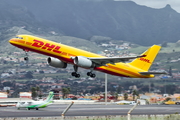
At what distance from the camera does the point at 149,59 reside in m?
71.9

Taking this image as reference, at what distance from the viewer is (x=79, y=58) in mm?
60250

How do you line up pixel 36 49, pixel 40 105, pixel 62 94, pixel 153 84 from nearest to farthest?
pixel 36 49, pixel 40 105, pixel 153 84, pixel 62 94

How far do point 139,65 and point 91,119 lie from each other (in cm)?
3213

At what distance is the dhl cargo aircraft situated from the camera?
192 ft

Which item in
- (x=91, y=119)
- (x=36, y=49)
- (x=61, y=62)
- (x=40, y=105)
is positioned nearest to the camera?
(x=91, y=119)

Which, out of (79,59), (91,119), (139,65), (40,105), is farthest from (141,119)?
(40,105)

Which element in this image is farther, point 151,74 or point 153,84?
point 153,84

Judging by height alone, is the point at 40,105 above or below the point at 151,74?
below

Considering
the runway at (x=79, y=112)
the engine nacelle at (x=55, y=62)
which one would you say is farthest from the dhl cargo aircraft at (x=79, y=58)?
the runway at (x=79, y=112)

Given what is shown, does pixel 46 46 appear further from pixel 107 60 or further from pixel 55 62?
pixel 107 60

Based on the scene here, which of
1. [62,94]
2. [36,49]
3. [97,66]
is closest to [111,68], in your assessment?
[97,66]

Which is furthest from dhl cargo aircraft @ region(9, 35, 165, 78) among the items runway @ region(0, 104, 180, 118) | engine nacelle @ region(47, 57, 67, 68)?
runway @ region(0, 104, 180, 118)

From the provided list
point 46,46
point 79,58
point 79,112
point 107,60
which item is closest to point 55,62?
point 79,58

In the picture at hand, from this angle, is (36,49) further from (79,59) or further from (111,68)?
(111,68)
